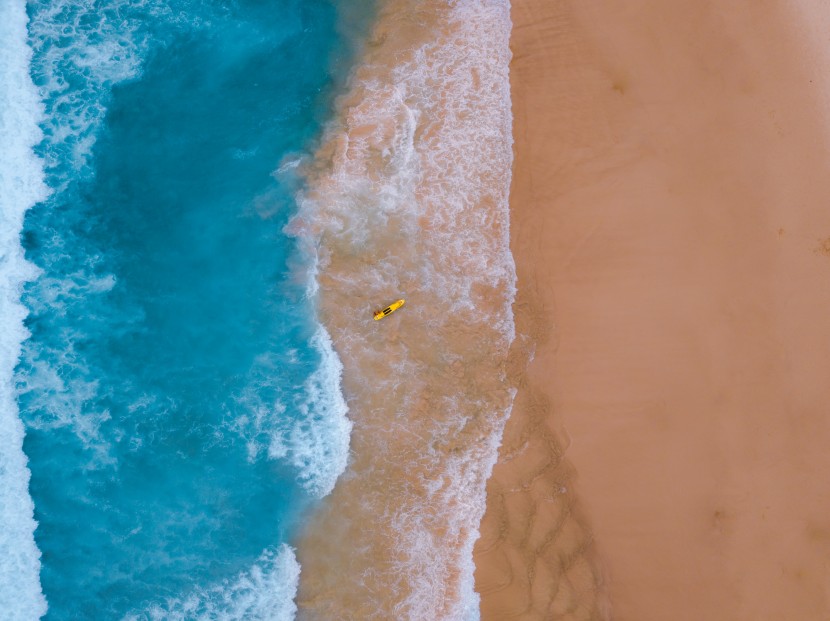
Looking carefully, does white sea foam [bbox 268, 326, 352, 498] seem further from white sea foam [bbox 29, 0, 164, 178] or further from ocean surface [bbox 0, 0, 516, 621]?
white sea foam [bbox 29, 0, 164, 178]

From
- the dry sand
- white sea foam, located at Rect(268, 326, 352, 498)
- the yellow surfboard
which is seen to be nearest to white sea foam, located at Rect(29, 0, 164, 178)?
white sea foam, located at Rect(268, 326, 352, 498)

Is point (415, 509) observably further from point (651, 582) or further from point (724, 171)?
point (724, 171)

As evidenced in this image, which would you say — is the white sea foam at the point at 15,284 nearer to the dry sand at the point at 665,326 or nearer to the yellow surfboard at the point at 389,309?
the yellow surfboard at the point at 389,309

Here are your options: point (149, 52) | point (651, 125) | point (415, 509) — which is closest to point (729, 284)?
point (651, 125)

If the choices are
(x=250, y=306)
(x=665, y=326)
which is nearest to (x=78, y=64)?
(x=250, y=306)

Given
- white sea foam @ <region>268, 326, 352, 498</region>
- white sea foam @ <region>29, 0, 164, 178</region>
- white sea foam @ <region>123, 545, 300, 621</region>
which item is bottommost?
white sea foam @ <region>123, 545, 300, 621</region>

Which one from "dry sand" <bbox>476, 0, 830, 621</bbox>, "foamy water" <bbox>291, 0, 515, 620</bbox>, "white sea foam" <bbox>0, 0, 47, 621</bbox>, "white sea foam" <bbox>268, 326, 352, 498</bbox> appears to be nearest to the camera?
"dry sand" <bbox>476, 0, 830, 621</bbox>

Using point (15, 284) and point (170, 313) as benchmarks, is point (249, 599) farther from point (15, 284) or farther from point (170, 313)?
point (15, 284)
